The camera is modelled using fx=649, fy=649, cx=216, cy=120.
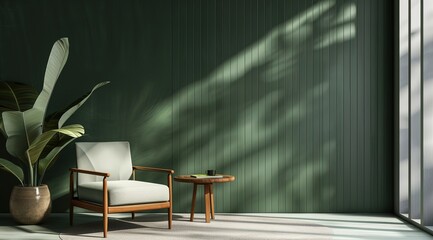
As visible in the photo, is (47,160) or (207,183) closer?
(207,183)

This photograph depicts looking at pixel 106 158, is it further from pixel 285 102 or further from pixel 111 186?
pixel 285 102

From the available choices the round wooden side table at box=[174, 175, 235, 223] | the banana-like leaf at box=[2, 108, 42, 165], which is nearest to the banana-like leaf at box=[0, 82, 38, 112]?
the banana-like leaf at box=[2, 108, 42, 165]

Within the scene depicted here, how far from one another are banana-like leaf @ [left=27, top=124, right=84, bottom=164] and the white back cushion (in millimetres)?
364

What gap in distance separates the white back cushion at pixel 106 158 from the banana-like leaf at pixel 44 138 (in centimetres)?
36

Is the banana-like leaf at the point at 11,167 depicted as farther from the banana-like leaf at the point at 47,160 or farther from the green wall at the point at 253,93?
the green wall at the point at 253,93

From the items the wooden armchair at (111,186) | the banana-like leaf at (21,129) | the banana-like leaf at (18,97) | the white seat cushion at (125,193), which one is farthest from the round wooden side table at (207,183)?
the banana-like leaf at (18,97)

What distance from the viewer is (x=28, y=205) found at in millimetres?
5863

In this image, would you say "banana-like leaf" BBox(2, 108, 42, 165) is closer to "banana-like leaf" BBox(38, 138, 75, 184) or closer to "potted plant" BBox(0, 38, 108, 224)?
"potted plant" BBox(0, 38, 108, 224)

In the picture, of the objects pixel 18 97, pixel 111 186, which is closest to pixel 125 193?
pixel 111 186

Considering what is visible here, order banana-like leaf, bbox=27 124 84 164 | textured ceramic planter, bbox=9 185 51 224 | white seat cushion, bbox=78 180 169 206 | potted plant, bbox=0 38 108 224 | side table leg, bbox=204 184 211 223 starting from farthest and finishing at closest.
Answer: side table leg, bbox=204 184 211 223
textured ceramic planter, bbox=9 185 51 224
potted plant, bbox=0 38 108 224
banana-like leaf, bbox=27 124 84 164
white seat cushion, bbox=78 180 169 206

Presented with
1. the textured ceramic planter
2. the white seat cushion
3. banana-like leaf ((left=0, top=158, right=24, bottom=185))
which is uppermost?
banana-like leaf ((left=0, top=158, right=24, bottom=185))

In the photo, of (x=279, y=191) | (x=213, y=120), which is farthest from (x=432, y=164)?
(x=213, y=120)

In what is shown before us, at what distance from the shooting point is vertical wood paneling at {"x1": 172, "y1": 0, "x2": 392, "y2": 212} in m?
6.77

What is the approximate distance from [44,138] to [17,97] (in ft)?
2.68
